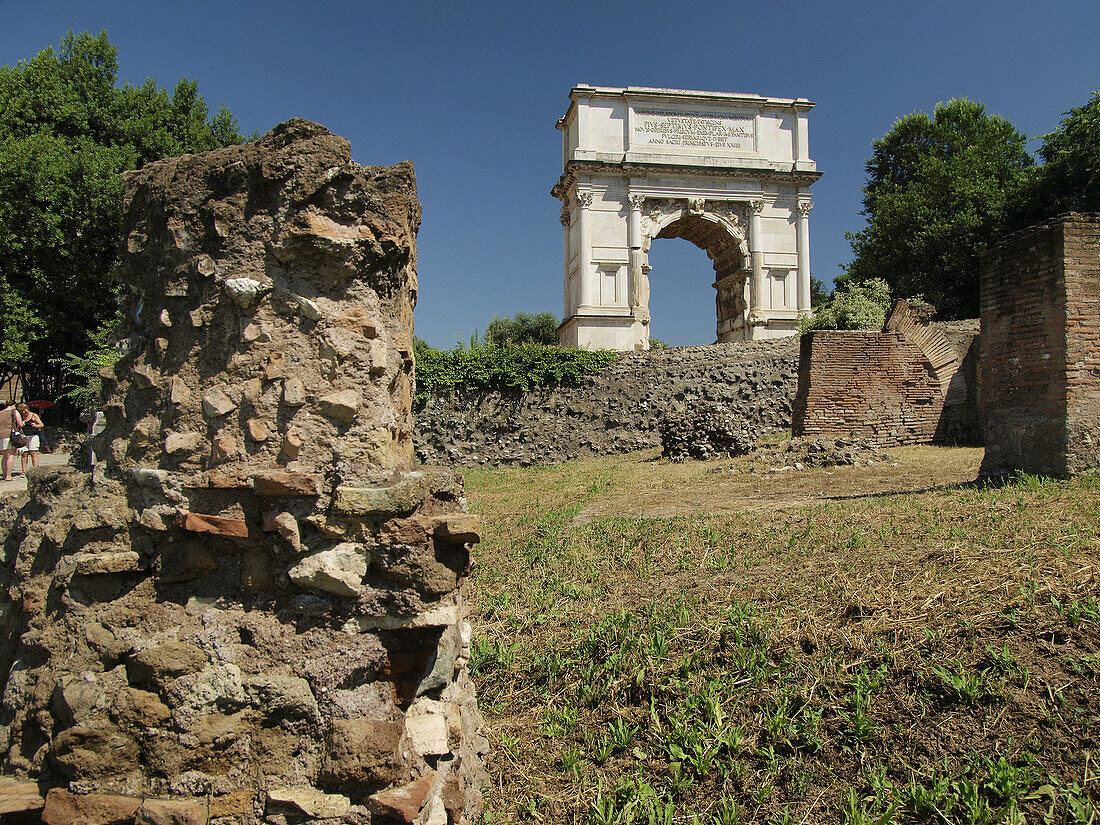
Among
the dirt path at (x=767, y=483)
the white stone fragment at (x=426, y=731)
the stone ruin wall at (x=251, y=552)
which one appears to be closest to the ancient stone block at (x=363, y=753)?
the stone ruin wall at (x=251, y=552)

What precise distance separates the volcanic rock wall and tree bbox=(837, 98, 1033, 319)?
12023 mm

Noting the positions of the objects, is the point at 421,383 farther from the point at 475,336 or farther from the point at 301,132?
the point at 301,132

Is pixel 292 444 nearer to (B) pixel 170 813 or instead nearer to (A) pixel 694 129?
(B) pixel 170 813

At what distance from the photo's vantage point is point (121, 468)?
2340 mm

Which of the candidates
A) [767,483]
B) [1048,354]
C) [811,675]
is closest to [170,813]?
[811,675]

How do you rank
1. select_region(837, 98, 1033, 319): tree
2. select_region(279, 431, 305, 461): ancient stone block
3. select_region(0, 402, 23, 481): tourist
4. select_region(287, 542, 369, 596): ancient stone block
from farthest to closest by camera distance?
1. select_region(837, 98, 1033, 319): tree
2. select_region(0, 402, 23, 481): tourist
3. select_region(279, 431, 305, 461): ancient stone block
4. select_region(287, 542, 369, 596): ancient stone block

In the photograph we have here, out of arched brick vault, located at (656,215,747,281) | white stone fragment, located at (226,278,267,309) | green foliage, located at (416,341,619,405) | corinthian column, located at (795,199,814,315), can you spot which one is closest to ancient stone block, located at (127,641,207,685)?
white stone fragment, located at (226,278,267,309)

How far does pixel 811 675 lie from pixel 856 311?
A: 61.1ft

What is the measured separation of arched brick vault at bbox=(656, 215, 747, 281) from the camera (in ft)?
85.9

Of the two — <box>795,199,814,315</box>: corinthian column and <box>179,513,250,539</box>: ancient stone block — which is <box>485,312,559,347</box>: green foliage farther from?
<box>179,513,250,539</box>: ancient stone block

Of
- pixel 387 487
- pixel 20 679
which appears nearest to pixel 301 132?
pixel 387 487

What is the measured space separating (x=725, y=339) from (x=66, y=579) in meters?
27.4

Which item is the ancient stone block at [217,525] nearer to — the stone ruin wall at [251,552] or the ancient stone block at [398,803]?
the stone ruin wall at [251,552]

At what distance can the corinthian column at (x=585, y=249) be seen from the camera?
81.9ft
